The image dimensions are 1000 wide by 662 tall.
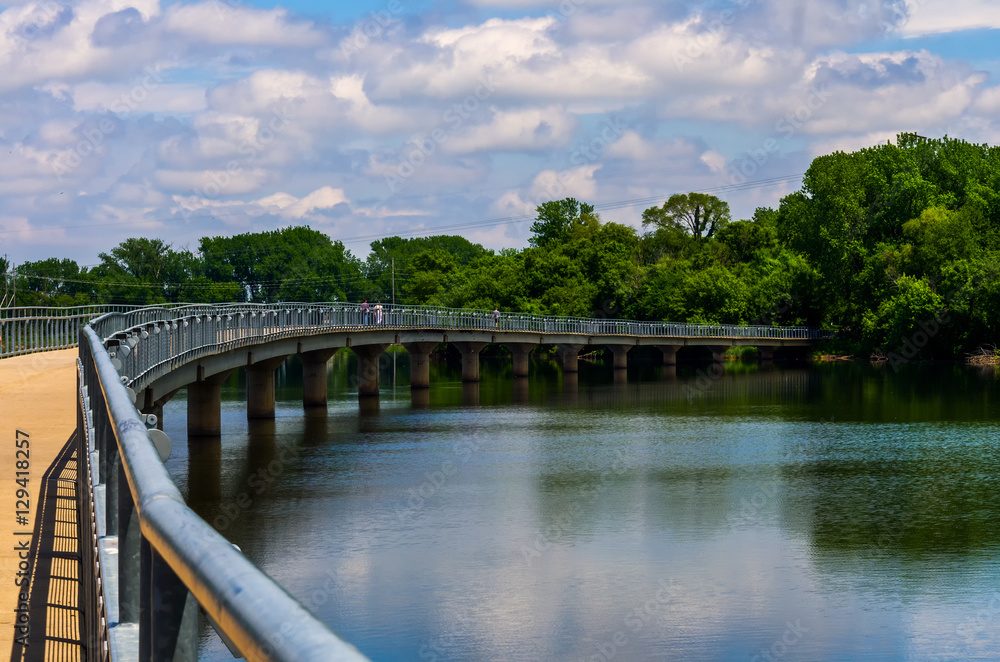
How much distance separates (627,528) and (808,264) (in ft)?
276

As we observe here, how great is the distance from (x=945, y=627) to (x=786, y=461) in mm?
18923

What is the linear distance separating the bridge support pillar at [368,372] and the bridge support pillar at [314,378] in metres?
5.70

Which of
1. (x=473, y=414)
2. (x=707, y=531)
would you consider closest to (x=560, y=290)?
(x=473, y=414)

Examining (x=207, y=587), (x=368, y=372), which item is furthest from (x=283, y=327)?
(x=207, y=587)

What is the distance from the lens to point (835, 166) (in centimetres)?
10000

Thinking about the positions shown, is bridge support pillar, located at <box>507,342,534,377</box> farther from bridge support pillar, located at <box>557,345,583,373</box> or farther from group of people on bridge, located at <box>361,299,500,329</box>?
group of people on bridge, located at <box>361,299,500,329</box>

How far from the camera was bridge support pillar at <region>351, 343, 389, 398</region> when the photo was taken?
66750 mm

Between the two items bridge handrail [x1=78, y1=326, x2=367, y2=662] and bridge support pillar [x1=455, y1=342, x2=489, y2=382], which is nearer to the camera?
bridge handrail [x1=78, y1=326, x2=367, y2=662]

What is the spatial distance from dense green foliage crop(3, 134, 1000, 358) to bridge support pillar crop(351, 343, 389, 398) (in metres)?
42.7

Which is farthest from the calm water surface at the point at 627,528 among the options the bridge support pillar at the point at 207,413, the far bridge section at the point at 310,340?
the far bridge section at the point at 310,340

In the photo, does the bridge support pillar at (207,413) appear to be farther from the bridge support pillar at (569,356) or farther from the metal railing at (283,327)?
the bridge support pillar at (569,356)

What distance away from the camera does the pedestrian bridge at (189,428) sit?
2.17 meters

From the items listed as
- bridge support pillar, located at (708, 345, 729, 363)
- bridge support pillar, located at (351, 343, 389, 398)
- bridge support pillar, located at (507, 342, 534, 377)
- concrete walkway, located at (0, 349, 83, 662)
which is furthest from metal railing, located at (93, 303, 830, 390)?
bridge support pillar, located at (351, 343, 389, 398)

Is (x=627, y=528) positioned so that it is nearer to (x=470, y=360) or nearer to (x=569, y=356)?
(x=470, y=360)
